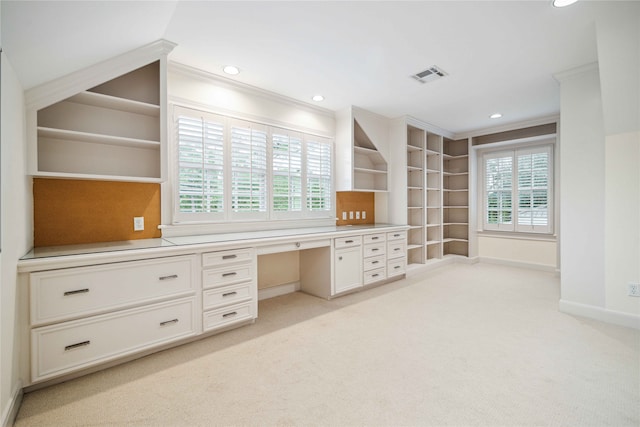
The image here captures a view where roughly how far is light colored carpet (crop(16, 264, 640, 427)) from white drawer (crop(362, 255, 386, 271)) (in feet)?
2.90

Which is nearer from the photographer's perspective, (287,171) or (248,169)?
(248,169)

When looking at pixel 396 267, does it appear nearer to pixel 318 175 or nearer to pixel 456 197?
pixel 318 175

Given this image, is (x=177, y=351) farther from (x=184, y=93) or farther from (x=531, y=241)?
(x=531, y=241)

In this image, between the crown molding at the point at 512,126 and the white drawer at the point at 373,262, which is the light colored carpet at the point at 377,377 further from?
the crown molding at the point at 512,126

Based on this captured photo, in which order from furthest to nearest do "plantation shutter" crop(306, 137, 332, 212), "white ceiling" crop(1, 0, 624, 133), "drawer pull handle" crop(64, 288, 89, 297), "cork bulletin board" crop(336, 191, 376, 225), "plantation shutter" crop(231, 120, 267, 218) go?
"cork bulletin board" crop(336, 191, 376, 225) < "plantation shutter" crop(306, 137, 332, 212) < "plantation shutter" crop(231, 120, 267, 218) < "drawer pull handle" crop(64, 288, 89, 297) < "white ceiling" crop(1, 0, 624, 133)

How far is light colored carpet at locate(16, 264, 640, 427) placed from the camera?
1618 mm

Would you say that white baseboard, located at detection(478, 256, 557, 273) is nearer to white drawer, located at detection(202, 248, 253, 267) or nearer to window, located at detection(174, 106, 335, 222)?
window, located at detection(174, 106, 335, 222)

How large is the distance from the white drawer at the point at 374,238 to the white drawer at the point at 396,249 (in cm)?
21

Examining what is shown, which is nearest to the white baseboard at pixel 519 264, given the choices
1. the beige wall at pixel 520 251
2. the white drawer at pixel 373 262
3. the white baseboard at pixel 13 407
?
the beige wall at pixel 520 251

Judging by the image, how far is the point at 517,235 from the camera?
5.41 m

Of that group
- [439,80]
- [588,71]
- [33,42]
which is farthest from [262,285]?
[588,71]

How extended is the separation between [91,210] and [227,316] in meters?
1.50

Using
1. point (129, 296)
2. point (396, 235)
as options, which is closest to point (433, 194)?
point (396, 235)

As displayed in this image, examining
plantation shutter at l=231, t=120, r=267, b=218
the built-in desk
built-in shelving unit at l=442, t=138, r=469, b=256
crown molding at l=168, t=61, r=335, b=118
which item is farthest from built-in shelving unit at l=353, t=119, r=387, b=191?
the built-in desk
